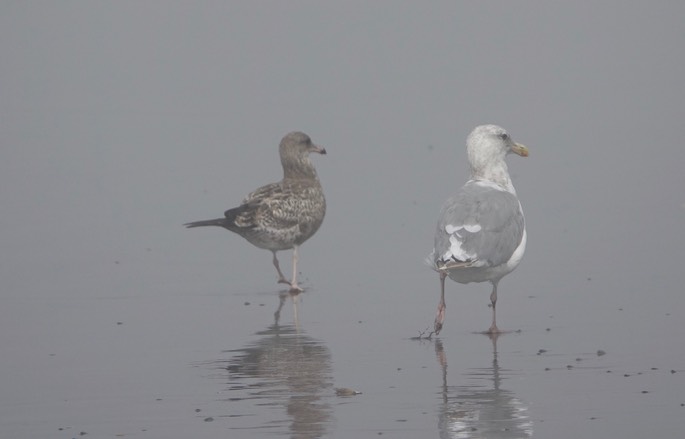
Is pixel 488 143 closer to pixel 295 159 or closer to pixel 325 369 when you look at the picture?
pixel 325 369

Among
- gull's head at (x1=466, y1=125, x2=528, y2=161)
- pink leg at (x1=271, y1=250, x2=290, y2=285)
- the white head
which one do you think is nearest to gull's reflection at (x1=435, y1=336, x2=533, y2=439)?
the white head

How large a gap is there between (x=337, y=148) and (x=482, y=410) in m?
11.7

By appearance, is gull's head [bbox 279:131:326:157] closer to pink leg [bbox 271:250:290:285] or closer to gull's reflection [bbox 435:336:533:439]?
pink leg [bbox 271:250:290:285]

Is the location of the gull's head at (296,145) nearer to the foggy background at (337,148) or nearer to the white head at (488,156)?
the foggy background at (337,148)

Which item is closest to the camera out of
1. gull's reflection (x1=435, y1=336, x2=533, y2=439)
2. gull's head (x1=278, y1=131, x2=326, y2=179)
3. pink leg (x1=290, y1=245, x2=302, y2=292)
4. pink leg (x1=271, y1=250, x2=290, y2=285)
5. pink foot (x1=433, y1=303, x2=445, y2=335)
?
gull's reflection (x1=435, y1=336, x2=533, y2=439)

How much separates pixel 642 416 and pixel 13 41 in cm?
2303

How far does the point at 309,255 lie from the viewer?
14539 millimetres

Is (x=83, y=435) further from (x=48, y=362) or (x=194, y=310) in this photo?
(x=194, y=310)

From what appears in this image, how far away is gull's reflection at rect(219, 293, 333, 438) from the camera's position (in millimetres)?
8086

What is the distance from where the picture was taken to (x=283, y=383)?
360 inches

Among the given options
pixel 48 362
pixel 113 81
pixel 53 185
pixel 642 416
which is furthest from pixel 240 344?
pixel 113 81

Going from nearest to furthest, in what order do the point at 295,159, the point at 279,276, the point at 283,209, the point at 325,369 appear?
the point at 325,369 < the point at 279,276 < the point at 283,209 < the point at 295,159

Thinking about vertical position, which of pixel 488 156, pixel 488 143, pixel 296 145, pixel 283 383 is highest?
pixel 296 145

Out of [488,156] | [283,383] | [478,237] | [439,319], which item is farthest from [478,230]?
[283,383]
